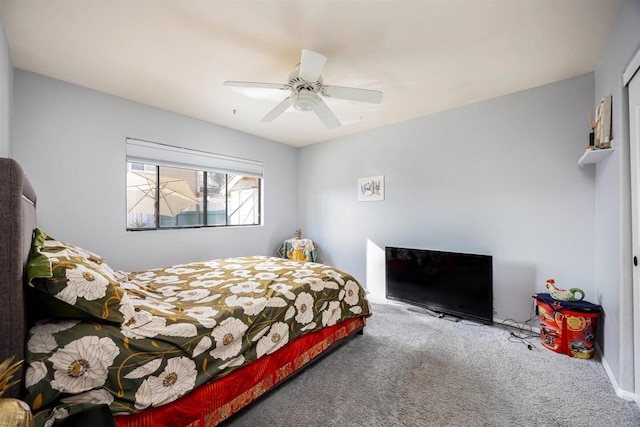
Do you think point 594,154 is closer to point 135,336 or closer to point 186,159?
point 135,336

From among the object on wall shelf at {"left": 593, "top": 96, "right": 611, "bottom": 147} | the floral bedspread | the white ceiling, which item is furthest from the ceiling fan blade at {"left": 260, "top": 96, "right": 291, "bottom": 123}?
the object on wall shelf at {"left": 593, "top": 96, "right": 611, "bottom": 147}

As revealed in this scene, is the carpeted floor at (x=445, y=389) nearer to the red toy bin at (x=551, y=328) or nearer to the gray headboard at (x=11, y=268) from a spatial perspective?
the red toy bin at (x=551, y=328)

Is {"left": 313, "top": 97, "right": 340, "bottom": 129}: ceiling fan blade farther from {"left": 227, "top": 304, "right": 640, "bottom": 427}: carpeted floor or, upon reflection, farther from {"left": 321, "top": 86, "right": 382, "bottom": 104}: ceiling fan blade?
{"left": 227, "top": 304, "right": 640, "bottom": 427}: carpeted floor

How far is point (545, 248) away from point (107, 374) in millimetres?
3511

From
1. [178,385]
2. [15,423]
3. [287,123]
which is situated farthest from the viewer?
[287,123]

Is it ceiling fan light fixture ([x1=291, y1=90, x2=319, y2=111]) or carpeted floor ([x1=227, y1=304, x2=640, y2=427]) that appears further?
ceiling fan light fixture ([x1=291, y1=90, x2=319, y2=111])

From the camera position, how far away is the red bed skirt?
1.26 meters

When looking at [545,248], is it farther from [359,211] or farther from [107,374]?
[107,374]

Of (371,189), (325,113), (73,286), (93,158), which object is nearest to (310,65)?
(325,113)

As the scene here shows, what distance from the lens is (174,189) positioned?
11.6 feet

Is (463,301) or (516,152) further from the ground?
(516,152)

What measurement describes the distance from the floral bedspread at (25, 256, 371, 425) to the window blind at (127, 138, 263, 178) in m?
1.43

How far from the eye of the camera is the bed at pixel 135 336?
99 centimetres

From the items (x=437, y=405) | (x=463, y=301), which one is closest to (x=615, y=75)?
(x=463, y=301)
